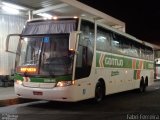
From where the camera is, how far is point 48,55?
38.8 feet

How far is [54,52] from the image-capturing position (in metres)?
11.8

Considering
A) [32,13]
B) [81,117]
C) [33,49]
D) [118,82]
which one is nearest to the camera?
[81,117]

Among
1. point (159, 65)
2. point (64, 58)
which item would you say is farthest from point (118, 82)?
Answer: point (159, 65)

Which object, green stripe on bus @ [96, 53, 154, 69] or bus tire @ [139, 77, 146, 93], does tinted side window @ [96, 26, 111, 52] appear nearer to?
green stripe on bus @ [96, 53, 154, 69]

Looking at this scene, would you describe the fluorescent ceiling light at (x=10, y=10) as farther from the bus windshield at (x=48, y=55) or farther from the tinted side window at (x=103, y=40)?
the bus windshield at (x=48, y=55)

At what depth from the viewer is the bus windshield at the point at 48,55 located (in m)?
11.6

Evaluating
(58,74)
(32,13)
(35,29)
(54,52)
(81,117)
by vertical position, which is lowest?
(81,117)

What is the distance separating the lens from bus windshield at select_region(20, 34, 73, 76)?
11.6 m

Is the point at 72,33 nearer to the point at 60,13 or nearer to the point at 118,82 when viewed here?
the point at 118,82

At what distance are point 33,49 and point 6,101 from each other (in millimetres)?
2423

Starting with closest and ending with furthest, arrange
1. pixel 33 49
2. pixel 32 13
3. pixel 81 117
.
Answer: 1. pixel 81 117
2. pixel 33 49
3. pixel 32 13

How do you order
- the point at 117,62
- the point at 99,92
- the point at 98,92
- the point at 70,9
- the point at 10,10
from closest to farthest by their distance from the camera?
the point at 98,92, the point at 99,92, the point at 117,62, the point at 10,10, the point at 70,9

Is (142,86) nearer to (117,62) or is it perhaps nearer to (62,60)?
(117,62)

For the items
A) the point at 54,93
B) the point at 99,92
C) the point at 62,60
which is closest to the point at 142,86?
the point at 99,92
